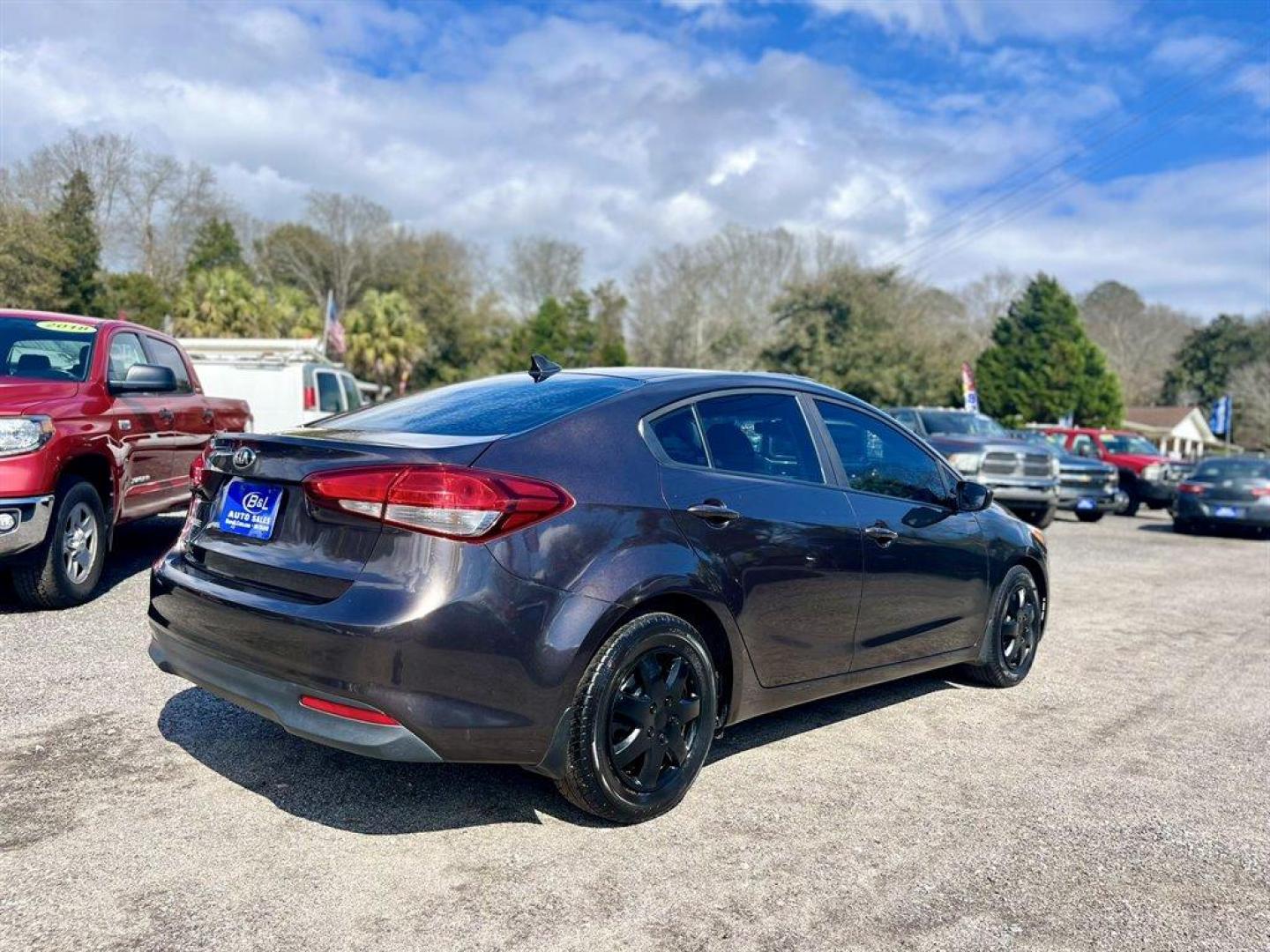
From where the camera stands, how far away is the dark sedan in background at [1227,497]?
17.3 metres

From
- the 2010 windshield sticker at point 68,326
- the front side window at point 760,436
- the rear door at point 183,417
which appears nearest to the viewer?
the front side window at point 760,436

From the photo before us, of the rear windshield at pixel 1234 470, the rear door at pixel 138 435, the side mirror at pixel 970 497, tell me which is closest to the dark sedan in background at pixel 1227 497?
the rear windshield at pixel 1234 470

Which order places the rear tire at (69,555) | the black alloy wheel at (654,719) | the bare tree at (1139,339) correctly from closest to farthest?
1. the black alloy wheel at (654,719)
2. the rear tire at (69,555)
3. the bare tree at (1139,339)

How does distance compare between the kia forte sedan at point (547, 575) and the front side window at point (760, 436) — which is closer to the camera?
the kia forte sedan at point (547, 575)

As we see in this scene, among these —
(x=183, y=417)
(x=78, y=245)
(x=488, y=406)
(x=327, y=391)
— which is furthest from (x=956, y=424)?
(x=78, y=245)

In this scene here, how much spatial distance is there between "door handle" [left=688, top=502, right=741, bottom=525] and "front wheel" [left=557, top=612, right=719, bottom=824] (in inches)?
15.2

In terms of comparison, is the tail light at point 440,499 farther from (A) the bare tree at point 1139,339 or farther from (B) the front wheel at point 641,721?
(A) the bare tree at point 1139,339

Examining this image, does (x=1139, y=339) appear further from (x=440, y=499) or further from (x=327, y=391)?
(x=440, y=499)

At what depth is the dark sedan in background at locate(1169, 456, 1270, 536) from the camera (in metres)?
17.3

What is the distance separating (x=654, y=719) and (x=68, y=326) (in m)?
5.51

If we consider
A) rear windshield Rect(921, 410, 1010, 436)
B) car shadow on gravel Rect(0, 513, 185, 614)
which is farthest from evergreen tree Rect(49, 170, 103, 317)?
rear windshield Rect(921, 410, 1010, 436)

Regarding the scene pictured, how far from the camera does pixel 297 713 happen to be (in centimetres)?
331

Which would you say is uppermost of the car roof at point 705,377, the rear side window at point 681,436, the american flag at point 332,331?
the american flag at point 332,331

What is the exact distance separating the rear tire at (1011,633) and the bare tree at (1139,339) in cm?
8711
